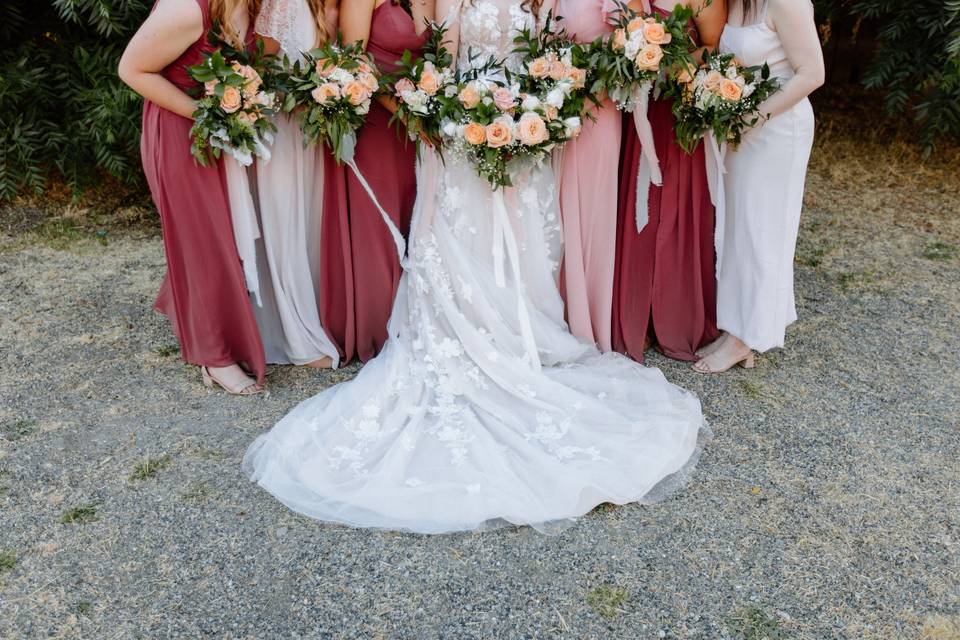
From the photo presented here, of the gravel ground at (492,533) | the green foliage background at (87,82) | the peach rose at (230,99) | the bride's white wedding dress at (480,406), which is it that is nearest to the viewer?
the gravel ground at (492,533)

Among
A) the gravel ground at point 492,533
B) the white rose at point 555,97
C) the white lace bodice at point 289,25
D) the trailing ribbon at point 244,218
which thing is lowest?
the gravel ground at point 492,533

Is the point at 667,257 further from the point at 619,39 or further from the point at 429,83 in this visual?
the point at 429,83

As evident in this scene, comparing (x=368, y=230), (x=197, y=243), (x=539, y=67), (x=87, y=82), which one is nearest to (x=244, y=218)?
(x=197, y=243)

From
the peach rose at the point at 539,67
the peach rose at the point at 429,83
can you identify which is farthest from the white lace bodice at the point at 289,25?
the peach rose at the point at 539,67

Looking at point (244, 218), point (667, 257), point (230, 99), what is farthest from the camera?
point (667, 257)

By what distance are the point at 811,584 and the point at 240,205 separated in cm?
292

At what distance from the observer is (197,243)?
12.7 feet

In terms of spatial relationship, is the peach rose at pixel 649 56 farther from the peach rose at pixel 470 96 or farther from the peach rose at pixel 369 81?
the peach rose at pixel 369 81

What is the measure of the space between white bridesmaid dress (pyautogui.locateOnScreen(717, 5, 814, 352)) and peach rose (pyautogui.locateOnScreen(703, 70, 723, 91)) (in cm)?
20

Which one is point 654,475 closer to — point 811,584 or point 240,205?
point 811,584

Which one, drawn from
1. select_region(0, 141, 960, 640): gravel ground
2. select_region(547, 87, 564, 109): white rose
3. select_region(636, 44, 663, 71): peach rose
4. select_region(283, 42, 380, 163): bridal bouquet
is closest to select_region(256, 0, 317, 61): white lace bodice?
select_region(283, 42, 380, 163): bridal bouquet

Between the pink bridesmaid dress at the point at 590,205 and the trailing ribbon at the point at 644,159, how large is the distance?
0.38ft

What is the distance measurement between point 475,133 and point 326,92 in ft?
2.21

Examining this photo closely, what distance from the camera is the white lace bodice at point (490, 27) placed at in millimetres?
3758
